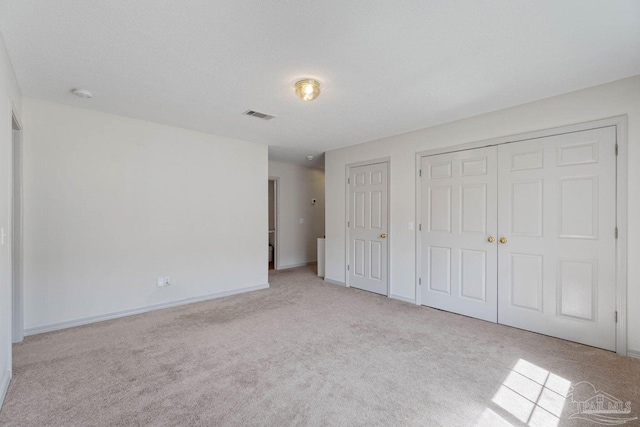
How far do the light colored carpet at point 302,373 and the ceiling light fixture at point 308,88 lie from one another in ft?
7.84

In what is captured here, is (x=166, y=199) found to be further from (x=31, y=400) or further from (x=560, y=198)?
(x=560, y=198)

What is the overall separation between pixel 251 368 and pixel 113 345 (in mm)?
1486

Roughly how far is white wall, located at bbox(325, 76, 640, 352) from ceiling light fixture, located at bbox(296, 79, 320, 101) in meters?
2.04

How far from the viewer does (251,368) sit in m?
2.41

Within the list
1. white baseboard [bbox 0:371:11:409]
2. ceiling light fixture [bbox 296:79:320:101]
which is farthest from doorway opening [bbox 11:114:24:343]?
ceiling light fixture [bbox 296:79:320:101]

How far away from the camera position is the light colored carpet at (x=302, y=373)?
186 cm

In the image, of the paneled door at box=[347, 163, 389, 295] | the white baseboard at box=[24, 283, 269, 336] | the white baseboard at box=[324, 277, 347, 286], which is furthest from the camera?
the white baseboard at box=[324, 277, 347, 286]

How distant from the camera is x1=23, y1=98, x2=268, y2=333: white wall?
3.12 m

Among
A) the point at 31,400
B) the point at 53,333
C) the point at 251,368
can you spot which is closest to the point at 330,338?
the point at 251,368

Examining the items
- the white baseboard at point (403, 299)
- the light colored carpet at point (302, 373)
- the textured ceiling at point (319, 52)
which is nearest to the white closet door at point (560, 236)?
the light colored carpet at point (302, 373)

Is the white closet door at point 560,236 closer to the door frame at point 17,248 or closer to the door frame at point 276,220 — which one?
the door frame at point 276,220

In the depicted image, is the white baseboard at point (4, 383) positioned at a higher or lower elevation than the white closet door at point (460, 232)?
lower

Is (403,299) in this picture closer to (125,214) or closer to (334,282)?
(334,282)

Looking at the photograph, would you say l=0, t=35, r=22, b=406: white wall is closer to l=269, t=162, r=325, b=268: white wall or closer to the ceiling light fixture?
the ceiling light fixture
